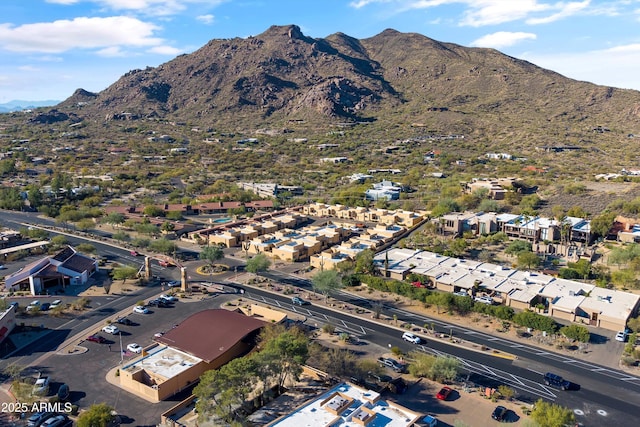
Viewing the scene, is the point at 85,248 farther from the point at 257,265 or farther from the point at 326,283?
the point at 326,283

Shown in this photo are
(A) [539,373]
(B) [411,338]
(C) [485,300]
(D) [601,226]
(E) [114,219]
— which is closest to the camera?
(A) [539,373]

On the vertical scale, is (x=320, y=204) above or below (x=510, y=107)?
below

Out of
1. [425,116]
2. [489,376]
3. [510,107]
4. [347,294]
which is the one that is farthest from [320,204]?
[510,107]

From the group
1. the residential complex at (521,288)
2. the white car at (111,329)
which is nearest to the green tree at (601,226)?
the residential complex at (521,288)

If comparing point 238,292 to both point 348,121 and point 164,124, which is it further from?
point 164,124

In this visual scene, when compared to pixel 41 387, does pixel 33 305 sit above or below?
above

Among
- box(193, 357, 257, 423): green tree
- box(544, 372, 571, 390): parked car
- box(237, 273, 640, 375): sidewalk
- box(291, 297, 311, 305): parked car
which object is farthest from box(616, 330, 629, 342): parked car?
box(193, 357, 257, 423): green tree

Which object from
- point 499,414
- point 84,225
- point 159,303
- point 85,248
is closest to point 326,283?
point 159,303
